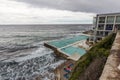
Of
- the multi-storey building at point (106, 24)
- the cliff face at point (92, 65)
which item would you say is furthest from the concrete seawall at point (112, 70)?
Result: the multi-storey building at point (106, 24)

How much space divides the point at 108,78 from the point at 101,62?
2.90 m

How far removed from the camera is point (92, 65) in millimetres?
Answer: 5977

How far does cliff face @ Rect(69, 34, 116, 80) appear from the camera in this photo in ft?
17.3

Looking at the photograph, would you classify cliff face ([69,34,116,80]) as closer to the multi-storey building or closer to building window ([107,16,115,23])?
the multi-storey building

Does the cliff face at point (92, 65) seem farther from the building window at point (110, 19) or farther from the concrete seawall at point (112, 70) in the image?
the building window at point (110, 19)

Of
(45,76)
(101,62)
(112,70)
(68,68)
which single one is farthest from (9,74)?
(112,70)

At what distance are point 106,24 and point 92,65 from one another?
28.1 m

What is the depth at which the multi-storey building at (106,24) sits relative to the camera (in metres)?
29.4

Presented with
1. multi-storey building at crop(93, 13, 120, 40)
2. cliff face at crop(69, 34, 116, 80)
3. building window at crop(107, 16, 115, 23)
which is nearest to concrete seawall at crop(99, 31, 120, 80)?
cliff face at crop(69, 34, 116, 80)

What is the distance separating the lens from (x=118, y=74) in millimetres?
3105

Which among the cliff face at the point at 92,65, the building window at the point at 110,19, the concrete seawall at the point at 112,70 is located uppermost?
the building window at the point at 110,19

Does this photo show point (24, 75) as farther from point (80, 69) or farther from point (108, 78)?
point (108, 78)

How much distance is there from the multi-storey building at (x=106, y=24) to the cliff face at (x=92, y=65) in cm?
2297

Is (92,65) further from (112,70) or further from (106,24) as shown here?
(106,24)
